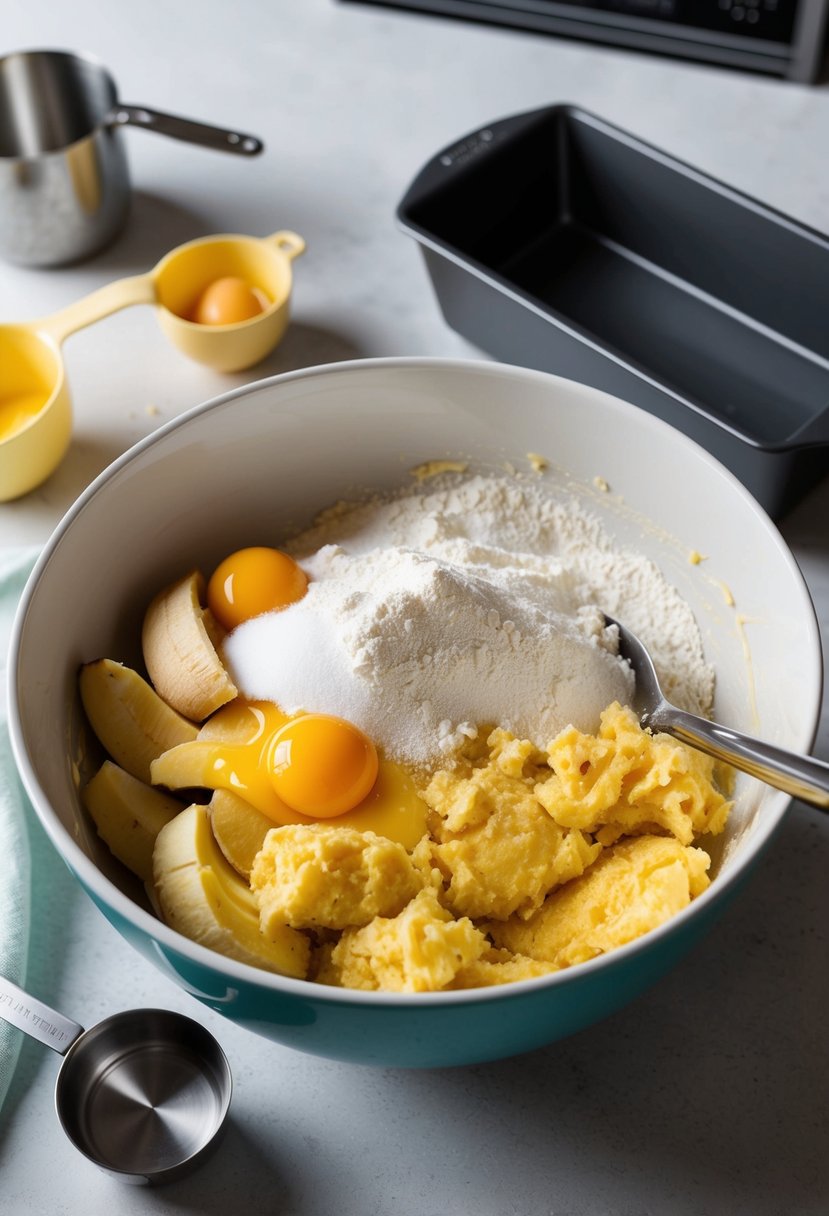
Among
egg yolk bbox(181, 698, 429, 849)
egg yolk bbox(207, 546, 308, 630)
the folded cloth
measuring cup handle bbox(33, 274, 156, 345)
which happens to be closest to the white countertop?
the folded cloth

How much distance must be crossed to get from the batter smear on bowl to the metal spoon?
0.02 metres

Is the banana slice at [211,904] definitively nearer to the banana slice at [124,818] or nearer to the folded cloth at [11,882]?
the banana slice at [124,818]

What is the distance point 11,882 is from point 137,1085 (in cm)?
29

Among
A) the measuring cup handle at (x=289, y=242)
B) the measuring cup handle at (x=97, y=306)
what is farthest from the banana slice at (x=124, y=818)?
the measuring cup handle at (x=289, y=242)

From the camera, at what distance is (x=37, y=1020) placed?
3.95ft

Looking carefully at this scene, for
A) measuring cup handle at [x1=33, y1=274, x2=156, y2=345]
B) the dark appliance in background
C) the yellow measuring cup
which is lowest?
the yellow measuring cup

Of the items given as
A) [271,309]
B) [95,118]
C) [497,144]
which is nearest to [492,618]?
[271,309]

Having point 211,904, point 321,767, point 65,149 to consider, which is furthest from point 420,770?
point 65,149

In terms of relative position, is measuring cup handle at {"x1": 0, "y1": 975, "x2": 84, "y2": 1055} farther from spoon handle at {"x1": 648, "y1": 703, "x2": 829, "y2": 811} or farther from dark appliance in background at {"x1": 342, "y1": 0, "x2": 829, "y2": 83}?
dark appliance in background at {"x1": 342, "y1": 0, "x2": 829, "y2": 83}

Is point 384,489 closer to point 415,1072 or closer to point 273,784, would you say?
point 273,784

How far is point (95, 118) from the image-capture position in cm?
213

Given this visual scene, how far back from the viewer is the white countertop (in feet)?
3.85

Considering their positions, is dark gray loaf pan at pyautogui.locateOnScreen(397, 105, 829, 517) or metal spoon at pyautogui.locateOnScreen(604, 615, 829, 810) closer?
metal spoon at pyautogui.locateOnScreen(604, 615, 829, 810)

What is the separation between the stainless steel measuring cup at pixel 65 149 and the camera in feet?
6.23
